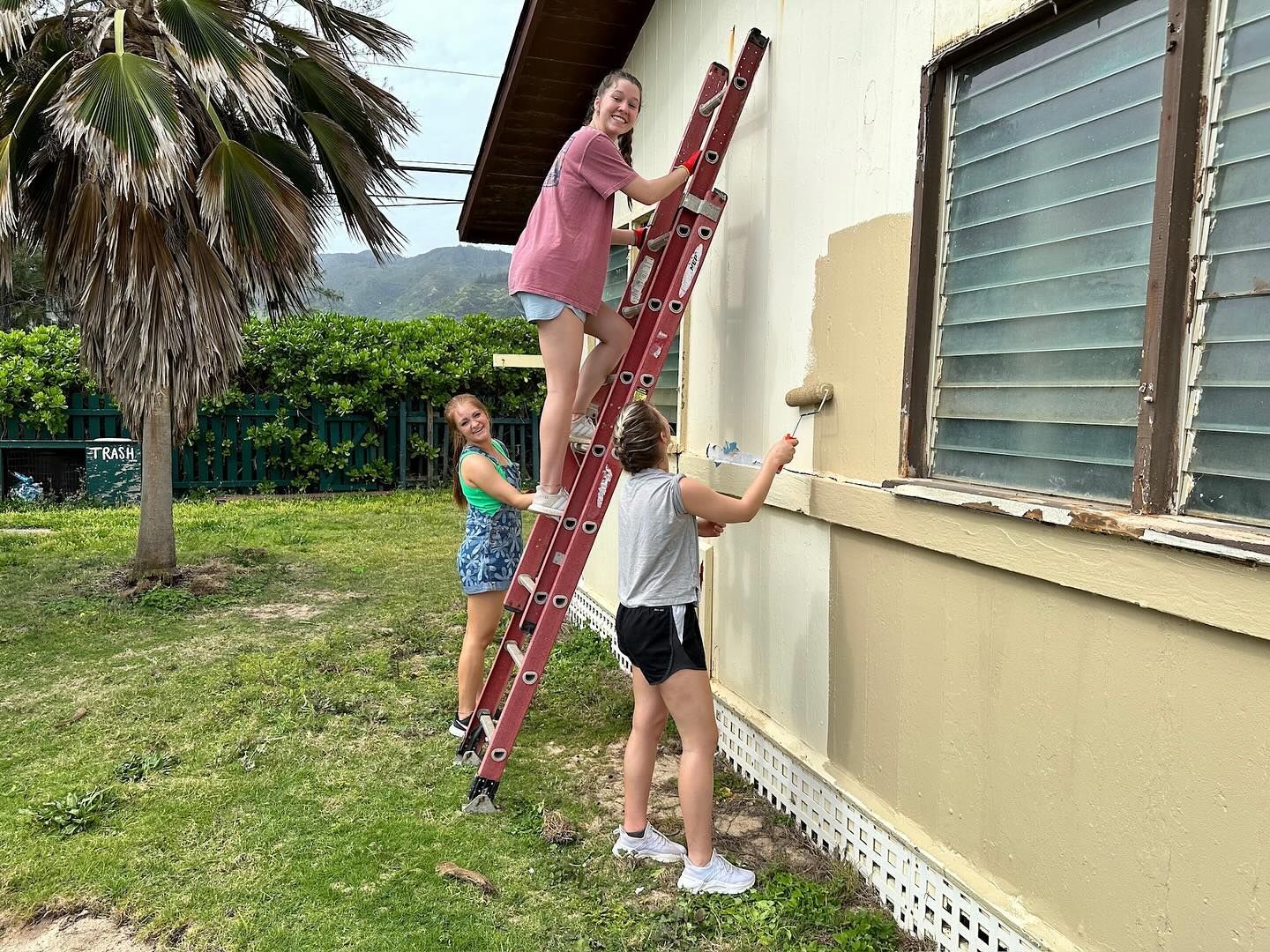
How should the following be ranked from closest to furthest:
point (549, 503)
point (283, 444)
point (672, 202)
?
point (549, 503) < point (672, 202) < point (283, 444)

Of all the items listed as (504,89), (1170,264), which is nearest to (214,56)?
(504,89)

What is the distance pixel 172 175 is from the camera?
20.8 ft

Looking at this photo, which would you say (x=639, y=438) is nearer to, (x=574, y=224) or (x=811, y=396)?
(x=811, y=396)

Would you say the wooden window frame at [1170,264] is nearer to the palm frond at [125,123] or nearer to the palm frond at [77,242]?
the palm frond at [125,123]

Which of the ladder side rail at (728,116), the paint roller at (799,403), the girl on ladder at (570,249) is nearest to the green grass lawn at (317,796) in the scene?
the girl on ladder at (570,249)

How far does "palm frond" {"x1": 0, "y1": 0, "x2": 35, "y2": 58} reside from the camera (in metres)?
6.78

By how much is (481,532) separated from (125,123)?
4.24 meters

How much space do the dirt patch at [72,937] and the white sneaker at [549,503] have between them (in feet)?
6.43

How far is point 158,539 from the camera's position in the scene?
7.92m

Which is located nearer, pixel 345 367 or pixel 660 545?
pixel 660 545

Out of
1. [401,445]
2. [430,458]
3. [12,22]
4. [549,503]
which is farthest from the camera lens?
[430,458]

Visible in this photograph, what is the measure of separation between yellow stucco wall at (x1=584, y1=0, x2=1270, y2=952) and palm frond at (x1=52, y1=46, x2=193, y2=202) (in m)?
3.85

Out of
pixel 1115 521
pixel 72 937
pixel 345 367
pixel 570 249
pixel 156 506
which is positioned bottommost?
pixel 72 937

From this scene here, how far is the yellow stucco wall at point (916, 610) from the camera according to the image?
6.46 feet
